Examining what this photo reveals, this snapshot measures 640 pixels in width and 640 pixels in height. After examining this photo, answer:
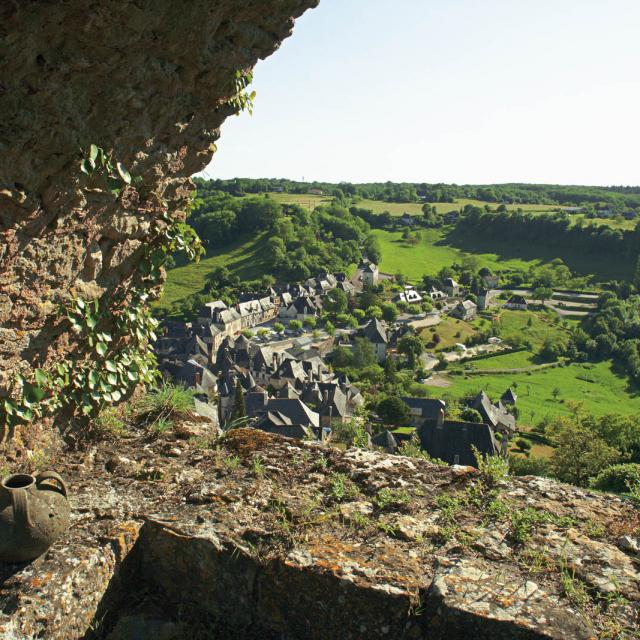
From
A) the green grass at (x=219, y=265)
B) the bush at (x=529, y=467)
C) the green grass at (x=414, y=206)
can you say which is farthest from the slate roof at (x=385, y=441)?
the green grass at (x=414, y=206)

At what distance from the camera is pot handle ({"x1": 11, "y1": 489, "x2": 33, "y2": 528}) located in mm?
4902

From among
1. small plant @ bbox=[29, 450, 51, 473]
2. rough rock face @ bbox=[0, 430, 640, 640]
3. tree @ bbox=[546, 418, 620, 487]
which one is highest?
small plant @ bbox=[29, 450, 51, 473]

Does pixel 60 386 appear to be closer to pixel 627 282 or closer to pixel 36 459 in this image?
pixel 36 459

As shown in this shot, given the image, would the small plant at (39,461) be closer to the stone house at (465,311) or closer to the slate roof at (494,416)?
the slate roof at (494,416)

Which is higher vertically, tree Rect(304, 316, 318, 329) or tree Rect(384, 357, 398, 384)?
tree Rect(304, 316, 318, 329)

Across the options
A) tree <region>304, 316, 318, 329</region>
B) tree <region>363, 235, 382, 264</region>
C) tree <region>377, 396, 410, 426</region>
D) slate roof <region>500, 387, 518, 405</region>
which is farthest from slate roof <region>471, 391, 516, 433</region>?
tree <region>363, 235, 382, 264</region>

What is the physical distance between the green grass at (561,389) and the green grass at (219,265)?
47.6m

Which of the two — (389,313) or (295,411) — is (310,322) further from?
(295,411)

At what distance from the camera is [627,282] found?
362ft

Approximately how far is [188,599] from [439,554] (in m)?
2.15

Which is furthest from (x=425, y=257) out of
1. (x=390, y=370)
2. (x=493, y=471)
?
Answer: (x=493, y=471)

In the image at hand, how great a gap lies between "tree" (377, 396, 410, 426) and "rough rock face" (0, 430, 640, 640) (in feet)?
141

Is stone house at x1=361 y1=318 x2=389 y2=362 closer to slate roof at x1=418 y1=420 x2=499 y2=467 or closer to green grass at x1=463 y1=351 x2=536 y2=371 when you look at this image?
green grass at x1=463 y1=351 x2=536 y2=371

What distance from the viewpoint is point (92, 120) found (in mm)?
4895
